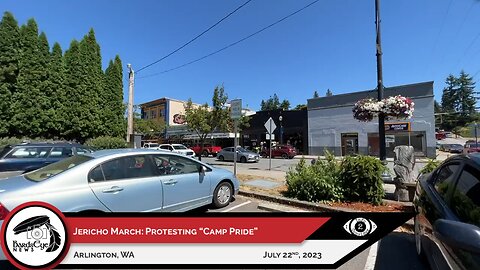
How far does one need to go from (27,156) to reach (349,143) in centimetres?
2977

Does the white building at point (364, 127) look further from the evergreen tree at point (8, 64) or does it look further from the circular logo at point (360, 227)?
the evergreen tree at point (8, 64)

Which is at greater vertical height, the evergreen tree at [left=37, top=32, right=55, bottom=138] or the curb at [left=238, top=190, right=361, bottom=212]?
the evergreen tree at [left=37, top=32, right=55, bottom=138]

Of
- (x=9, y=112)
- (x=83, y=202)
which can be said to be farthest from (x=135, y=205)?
(x=9, y=112)

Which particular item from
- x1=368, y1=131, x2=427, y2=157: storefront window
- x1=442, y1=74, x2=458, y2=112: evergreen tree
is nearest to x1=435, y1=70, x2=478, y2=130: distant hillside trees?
x1=442, y1=74, x2=458, y2=112: evergreen tree

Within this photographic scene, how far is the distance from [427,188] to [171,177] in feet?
12.8

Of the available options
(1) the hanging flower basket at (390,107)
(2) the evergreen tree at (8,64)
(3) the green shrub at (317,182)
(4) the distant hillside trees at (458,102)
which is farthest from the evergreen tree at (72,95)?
(4) the distant hillside trees at (458,102)

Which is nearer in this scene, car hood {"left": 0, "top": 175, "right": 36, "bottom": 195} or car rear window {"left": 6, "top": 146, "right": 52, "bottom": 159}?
car hood {"left": 0, "top": 175, "right": 36, "bottom": 195}

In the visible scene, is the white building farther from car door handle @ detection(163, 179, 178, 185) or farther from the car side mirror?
the car side mirror

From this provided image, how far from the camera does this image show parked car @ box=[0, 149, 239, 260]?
349 centimetres

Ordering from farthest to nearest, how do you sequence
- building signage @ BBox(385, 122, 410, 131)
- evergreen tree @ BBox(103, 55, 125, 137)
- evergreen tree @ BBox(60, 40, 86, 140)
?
building signage @ BBox(385, 122, 410, 131)
evergreen tree @ BBox(103, 55, 125, 137)
evergreen tree @ BBox(60, 40, 86, 140)

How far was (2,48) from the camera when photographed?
18.8m

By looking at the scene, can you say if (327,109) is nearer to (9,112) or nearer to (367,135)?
(367,135)

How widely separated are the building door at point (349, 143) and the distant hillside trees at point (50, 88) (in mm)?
24620

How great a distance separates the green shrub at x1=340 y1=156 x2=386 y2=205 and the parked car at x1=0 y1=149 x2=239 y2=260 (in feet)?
10.9
